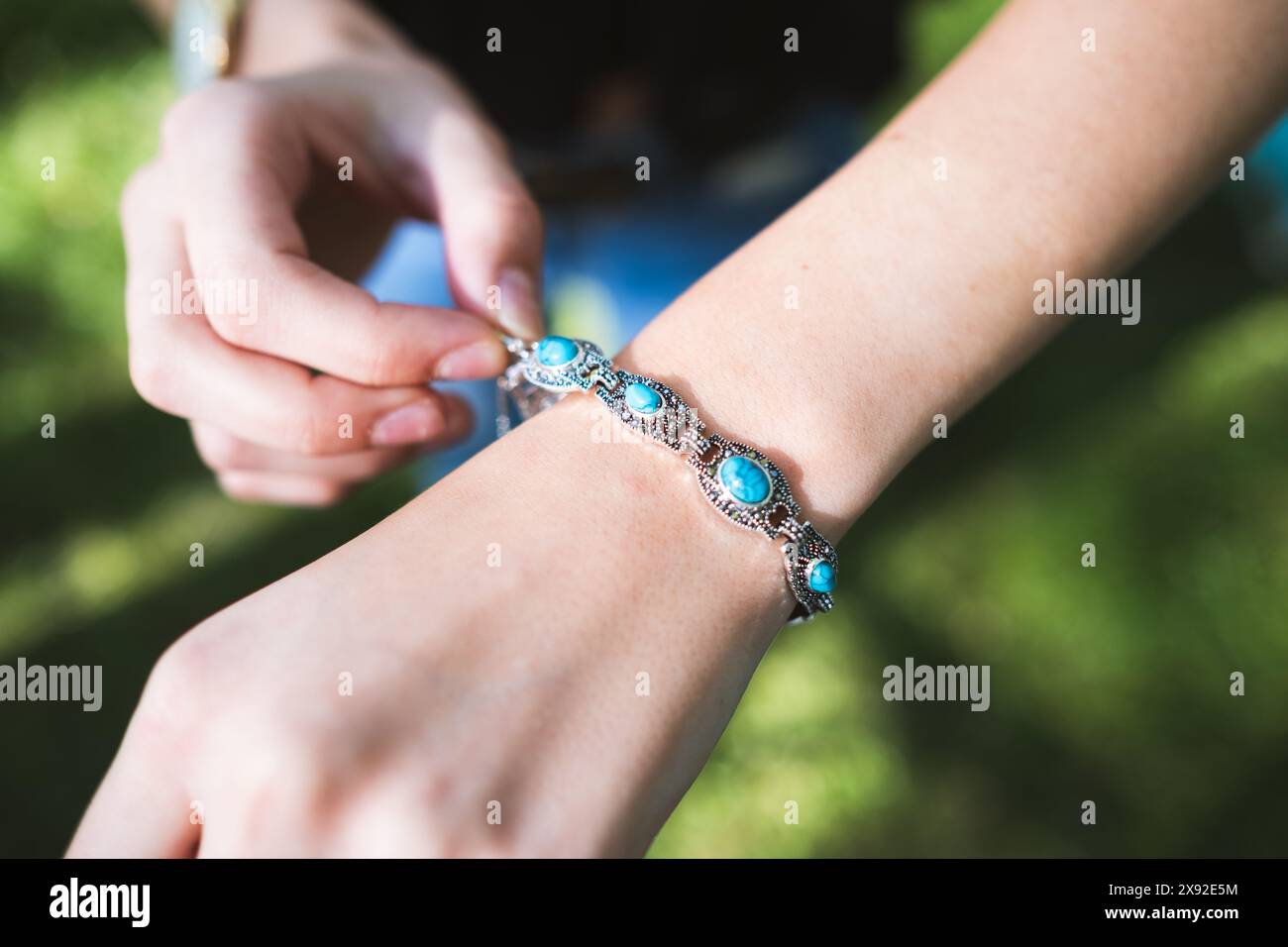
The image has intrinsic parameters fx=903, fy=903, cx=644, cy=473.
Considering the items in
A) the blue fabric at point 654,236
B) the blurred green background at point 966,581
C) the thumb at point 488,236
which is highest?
the blue fabric at point 654,236

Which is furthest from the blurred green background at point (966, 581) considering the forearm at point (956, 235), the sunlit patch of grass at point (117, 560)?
the forearm at point (956, 235)

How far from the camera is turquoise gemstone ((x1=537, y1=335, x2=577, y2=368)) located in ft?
3.00

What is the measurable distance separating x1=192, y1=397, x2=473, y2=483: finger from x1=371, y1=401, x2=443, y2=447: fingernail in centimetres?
7

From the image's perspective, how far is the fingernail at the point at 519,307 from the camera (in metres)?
1.05

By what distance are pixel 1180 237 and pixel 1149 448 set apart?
2.55ft

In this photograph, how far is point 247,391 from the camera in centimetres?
100

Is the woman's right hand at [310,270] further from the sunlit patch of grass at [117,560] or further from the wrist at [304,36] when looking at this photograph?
the sunlit patch of grass at [117,560]

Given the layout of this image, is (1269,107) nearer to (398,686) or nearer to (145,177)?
(398,686)

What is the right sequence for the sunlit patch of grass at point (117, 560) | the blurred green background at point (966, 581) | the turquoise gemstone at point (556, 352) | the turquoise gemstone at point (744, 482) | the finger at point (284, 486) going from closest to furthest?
the turquoise gemstone at point (744, 482)
the turquoise gemstone at point (556, 352)
the finger at point (284, 486)
the blurred green background at point (966, 581)
the sunlit patch of grass at point (117, 560)

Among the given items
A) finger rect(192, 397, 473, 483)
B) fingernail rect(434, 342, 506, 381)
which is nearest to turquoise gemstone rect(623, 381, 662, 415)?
fingernail rect(434, 342, 506, 381)

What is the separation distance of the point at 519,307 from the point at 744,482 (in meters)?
0.40

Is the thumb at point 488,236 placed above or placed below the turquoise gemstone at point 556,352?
above

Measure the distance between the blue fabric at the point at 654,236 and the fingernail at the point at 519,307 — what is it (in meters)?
0.56
